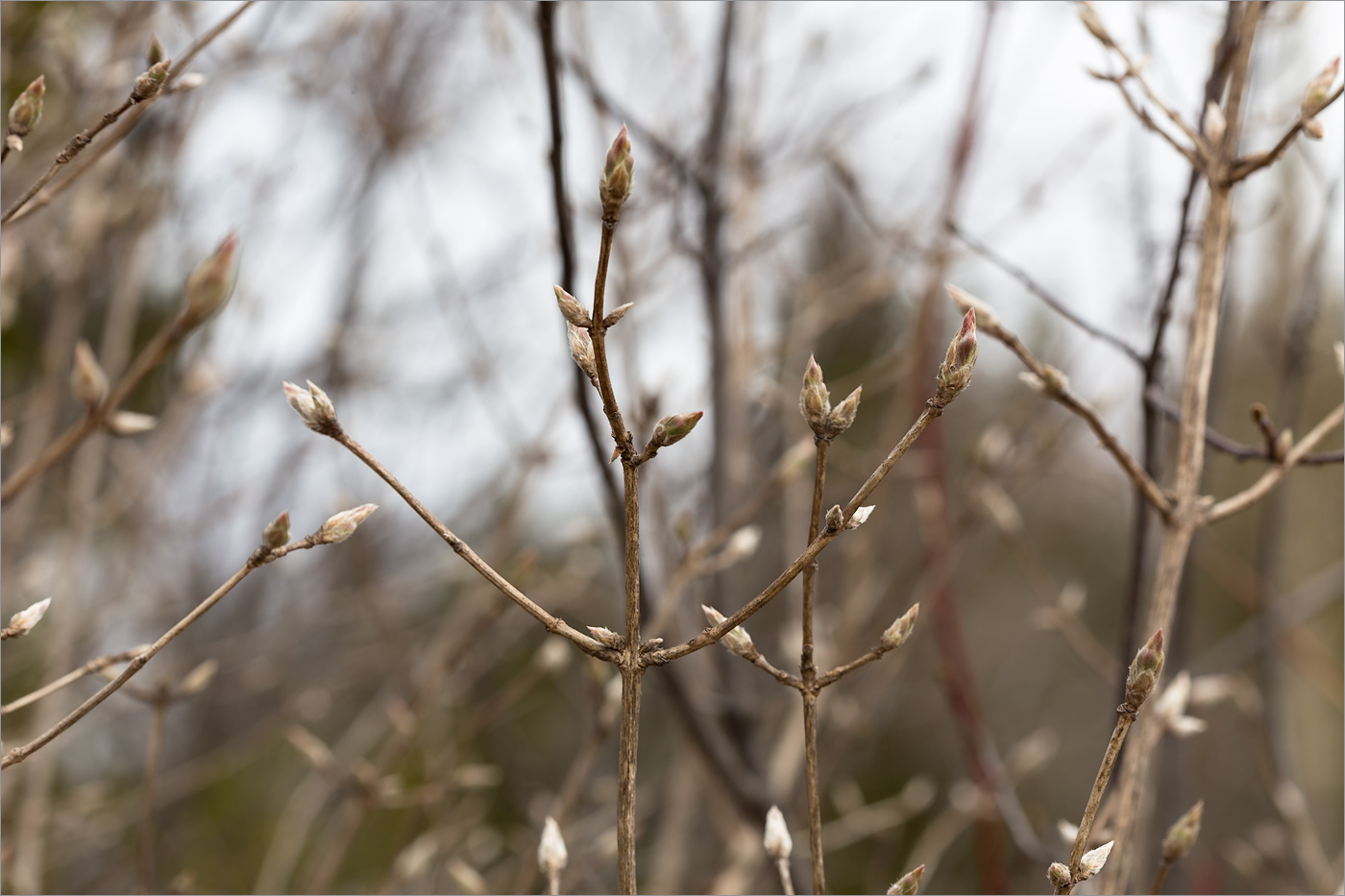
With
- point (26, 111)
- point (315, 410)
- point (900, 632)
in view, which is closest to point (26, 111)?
point (26, 111)

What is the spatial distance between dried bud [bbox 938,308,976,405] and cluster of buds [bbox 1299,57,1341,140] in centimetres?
50

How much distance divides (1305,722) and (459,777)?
8.65 meters

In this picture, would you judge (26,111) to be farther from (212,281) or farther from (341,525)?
(341,525)

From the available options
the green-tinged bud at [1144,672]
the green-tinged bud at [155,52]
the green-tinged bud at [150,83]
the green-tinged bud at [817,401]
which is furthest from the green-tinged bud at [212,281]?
the green-tinged bud at [1144,672]

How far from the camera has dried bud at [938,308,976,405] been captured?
612 mm

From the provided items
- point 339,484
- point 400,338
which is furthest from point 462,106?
point 339,484

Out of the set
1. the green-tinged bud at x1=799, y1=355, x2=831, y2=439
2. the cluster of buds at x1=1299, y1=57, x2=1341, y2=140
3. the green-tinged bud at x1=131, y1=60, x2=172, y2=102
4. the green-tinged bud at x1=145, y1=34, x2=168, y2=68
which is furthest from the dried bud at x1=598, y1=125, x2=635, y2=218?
the cluster of buds at x1=1299, y1=57, x2=1341, y2=140

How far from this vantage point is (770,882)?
5.90ft

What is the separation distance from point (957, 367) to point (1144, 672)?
9.2 inches

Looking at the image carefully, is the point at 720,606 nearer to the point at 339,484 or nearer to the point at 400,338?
the point at 339,484

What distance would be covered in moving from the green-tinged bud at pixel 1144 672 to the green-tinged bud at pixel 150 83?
2.75ft

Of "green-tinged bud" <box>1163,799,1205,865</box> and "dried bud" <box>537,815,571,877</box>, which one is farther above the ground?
"green-tinged bud" <box>1163,799,1205,865</box>

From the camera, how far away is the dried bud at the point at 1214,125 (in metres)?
0.97

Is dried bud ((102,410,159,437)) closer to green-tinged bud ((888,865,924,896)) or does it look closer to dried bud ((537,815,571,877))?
dried bud ((537,815,571,877))
